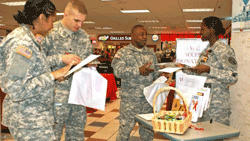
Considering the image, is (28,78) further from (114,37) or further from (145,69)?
(114,37)

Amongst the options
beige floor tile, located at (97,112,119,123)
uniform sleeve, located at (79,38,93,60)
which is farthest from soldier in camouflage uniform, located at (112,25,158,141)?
beige floor tile, located at (97,112,119,123)

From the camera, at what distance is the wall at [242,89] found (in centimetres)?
253

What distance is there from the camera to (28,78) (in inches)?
54.7

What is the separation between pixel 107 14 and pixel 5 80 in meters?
10.4

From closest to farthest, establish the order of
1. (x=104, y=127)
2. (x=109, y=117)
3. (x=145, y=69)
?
(x=145, y=69), (x=104, y=127), (x=109, y=117)

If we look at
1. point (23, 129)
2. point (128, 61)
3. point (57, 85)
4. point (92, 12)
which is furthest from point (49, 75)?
point (92, 12)

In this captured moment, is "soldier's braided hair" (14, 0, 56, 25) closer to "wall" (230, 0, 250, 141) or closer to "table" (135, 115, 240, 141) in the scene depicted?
"table" (135, 115, 240, 141)

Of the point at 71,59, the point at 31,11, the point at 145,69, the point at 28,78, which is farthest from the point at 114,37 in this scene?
the point at 28,78

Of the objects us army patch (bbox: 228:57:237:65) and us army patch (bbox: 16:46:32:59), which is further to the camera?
us army patch (bbox: 228:57:237:65)

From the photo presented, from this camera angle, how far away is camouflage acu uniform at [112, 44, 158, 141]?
106 inches

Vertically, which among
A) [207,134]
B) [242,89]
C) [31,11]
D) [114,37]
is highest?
[114,37]

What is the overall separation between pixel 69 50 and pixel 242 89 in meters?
1.80

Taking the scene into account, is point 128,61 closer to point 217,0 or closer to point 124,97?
point 124,97

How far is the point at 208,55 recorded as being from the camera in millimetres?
2275
